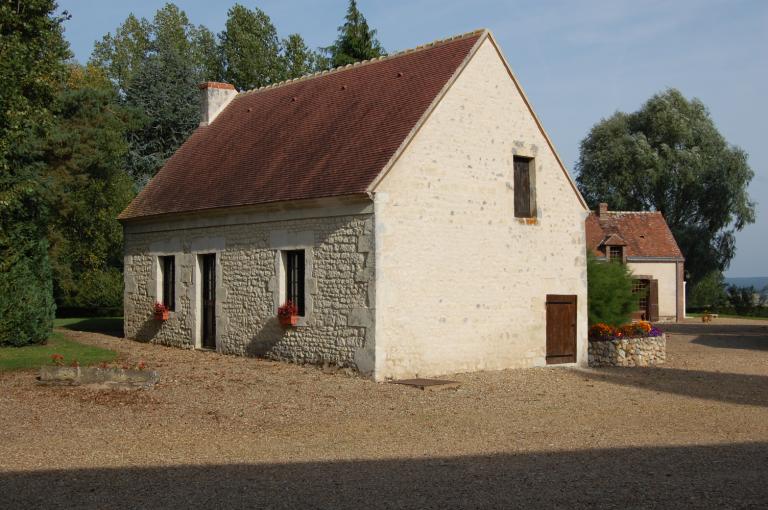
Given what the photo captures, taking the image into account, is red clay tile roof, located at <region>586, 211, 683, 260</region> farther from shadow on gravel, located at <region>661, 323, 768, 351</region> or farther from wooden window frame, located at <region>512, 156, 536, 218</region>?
wooden window frame, located at <region>512, 156, 536, 218</region>

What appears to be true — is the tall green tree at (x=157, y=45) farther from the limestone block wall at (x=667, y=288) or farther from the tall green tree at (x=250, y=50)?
the limestone block wall at (x=667, y=288)

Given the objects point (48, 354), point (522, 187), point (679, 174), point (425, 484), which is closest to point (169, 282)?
point (48, 354)

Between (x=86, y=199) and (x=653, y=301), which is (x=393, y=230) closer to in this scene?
(x=86, y=199)

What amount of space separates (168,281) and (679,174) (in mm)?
35247

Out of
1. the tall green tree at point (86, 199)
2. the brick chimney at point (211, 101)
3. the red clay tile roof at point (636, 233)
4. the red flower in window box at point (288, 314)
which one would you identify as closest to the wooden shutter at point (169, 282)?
the brick chimney at point (211, 101)

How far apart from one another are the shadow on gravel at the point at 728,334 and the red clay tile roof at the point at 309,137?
41.6 feet

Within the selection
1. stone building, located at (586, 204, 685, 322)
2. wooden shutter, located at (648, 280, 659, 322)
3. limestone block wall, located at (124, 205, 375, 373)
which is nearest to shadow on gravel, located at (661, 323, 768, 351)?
wooden shutter, located at (648, 280, 659, 322)

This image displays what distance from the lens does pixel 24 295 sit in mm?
17812

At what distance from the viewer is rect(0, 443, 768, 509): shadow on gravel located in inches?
254

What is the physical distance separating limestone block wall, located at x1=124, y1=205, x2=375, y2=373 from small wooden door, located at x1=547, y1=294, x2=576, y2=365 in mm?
4749

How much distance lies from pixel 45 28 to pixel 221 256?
675 cm

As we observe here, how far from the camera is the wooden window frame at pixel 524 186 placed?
16703 millimetres

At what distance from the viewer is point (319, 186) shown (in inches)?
595

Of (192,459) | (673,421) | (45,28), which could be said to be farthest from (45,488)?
(45,28)
